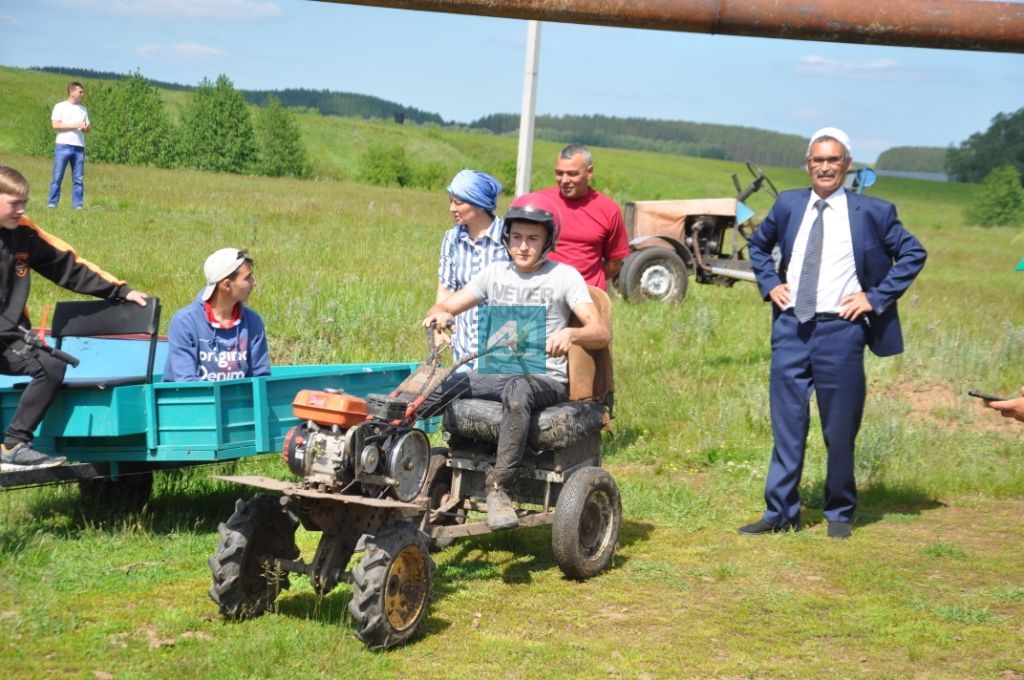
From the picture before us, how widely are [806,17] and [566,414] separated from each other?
3.75 meters

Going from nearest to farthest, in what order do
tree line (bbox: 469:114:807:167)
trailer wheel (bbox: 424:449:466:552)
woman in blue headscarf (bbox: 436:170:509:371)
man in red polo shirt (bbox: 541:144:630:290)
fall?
trailer wheel (bbox: 424:449:466:552)
woman in blue headscarf (bbox: 436:170:509:371)
man in red polo shirt (bbox: 541:144:630:290)
tree line (bbox: 469:114:807:167)

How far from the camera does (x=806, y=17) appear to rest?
2594 mm

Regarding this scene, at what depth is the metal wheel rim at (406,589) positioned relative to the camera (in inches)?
199

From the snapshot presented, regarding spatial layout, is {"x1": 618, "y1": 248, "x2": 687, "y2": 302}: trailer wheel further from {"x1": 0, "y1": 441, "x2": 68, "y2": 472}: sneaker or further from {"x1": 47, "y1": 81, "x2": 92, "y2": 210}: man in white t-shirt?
{"x1": 0, "y1": 441, "x2": 68, "y2": 472}: sneaker

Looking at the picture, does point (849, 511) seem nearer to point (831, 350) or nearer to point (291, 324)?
point (831, 350)

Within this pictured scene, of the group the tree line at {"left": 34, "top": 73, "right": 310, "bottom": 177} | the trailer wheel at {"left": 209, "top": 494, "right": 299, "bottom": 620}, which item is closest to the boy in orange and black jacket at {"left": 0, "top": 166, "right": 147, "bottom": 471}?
the trailer wheel at {"left": 209, "top": 494, "right": 299, "bottom": 620}

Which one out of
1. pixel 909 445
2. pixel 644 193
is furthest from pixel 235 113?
pixel 909 445

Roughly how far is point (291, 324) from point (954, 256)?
26.7 meters

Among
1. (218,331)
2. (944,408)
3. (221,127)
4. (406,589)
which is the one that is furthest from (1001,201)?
Result: (406,589)

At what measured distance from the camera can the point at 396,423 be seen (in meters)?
5.42

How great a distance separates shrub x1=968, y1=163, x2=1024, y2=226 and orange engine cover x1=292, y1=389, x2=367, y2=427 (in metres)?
61.1

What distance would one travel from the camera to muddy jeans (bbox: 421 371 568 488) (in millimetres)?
5961

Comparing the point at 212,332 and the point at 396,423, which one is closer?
the point at 396,423

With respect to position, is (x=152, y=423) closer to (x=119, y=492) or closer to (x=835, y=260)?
(x=119, y=492)
